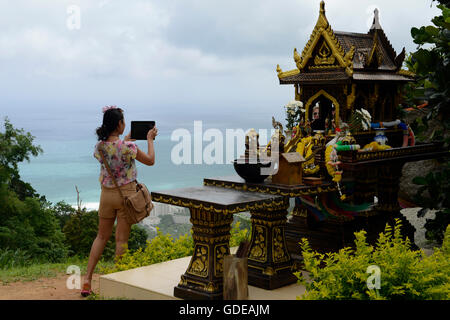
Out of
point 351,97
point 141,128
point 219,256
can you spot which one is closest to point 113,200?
point 141,128

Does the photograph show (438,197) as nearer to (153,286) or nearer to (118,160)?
(153,286)

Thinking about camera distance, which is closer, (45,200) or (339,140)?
(339,140)

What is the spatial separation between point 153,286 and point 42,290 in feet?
7.54

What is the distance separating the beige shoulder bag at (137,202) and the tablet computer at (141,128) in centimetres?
55

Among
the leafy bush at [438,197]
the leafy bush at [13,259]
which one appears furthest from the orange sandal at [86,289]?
the leafy bush at [438,197]

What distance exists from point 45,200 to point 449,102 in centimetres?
1188

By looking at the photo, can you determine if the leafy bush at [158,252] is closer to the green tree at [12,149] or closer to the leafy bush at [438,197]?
the leafy bush at [438,197]

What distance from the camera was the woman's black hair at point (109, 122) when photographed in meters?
7.64

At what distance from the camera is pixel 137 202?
25.7 feet

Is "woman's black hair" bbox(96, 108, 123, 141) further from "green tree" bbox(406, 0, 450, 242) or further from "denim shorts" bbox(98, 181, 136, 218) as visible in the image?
"green tree" bbox(406, 0, 450, 242)

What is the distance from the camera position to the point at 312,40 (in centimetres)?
916
